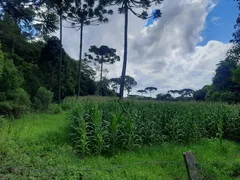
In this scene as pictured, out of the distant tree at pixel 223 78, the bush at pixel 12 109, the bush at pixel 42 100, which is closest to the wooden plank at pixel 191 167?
the bush at pixel 12 109

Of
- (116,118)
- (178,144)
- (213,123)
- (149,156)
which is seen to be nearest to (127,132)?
(116,118)

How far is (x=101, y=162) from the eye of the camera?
4422 mm

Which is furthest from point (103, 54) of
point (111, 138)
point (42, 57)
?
point (111, 138)

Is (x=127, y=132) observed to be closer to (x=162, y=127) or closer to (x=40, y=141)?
(x=162, y=127)

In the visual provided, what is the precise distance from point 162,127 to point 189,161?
4.17 meters

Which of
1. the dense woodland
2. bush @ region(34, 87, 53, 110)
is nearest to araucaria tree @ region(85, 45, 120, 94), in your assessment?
the dense woodland

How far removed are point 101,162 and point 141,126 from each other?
203 cm

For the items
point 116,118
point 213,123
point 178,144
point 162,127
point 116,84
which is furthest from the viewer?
point 116,84

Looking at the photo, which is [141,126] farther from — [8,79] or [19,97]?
[8,79]

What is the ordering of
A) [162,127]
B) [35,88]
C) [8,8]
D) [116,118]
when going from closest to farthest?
[116,118] → [162,127] → [8,8] → [35,88]

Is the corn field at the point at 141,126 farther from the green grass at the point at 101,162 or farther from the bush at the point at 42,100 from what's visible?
the bush at the point at 42,100

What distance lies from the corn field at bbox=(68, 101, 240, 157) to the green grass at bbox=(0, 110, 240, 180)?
314mm

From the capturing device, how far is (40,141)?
5656 millimetres

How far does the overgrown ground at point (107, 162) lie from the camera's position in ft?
11.1
